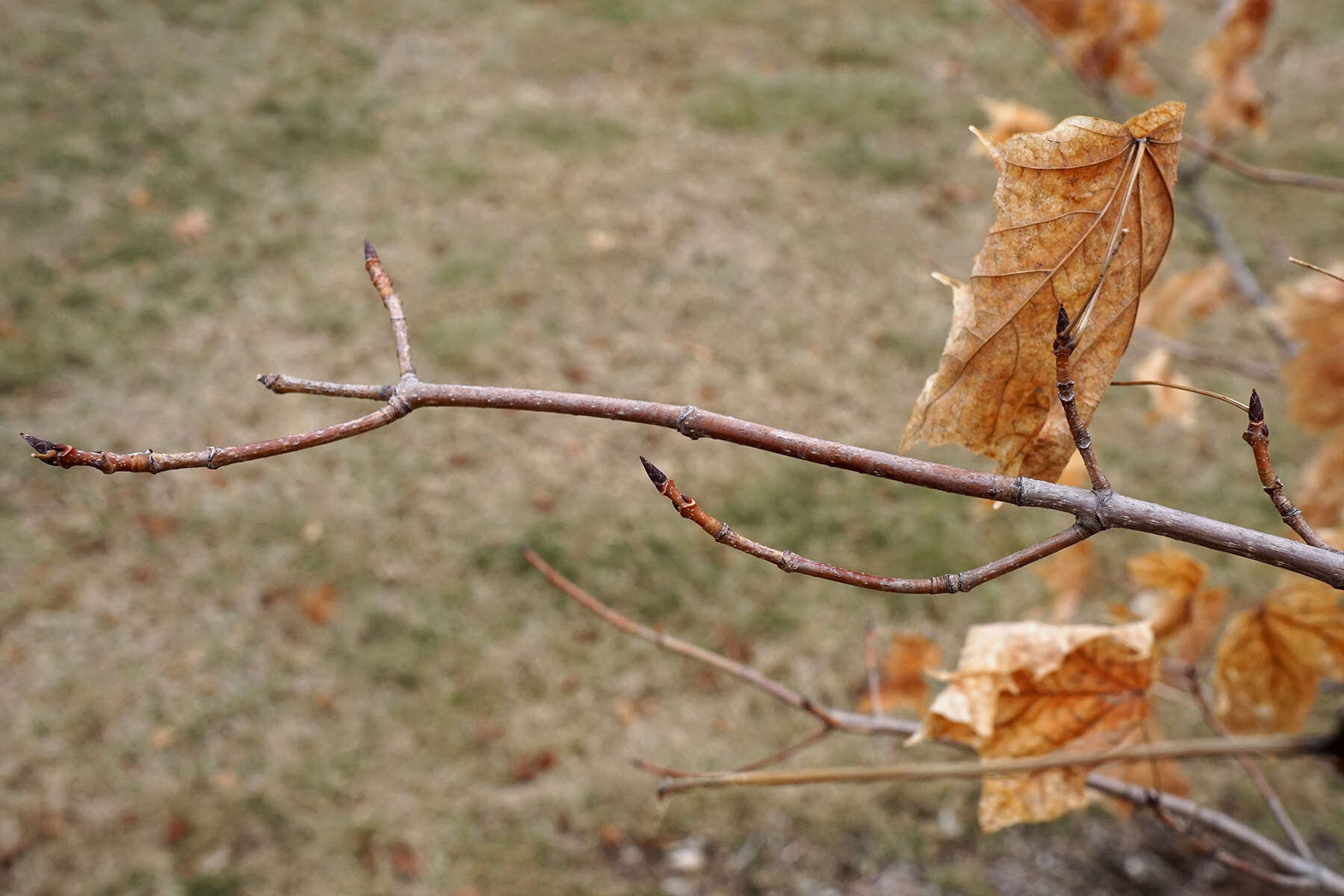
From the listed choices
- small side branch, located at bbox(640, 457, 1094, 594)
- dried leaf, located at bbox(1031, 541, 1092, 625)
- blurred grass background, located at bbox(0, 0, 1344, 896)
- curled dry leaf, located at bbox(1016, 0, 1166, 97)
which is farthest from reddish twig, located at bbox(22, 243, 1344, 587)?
blurred grass background, located at bbox(0, 0, 1344, 896)

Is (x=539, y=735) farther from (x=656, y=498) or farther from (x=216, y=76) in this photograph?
(x=216, y=76)

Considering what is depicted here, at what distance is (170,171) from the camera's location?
4891 millimetres

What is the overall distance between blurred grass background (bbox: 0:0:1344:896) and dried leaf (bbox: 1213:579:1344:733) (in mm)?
1579

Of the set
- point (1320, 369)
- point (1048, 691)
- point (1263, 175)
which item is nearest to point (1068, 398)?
point (1048, 691)

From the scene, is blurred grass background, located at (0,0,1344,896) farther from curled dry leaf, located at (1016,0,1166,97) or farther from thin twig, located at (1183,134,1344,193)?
thin twig, located at (1183,134,1344,193)

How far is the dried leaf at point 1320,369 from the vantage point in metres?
1.57

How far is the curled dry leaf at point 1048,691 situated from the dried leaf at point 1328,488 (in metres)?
0.81

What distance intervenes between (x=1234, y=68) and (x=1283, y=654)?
1.61m

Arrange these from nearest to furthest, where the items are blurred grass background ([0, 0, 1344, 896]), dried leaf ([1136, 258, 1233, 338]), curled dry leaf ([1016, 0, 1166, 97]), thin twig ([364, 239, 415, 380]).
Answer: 1. thin twig ([364, 239, 415, 380])
2. curled dry leaf ([1016, 0, 1166, 97])
3. dried leaf ([1136, 258, 1233, 338])
4. blurred grass background ([0, 0, 1344, 896])

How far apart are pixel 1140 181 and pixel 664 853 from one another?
2.42 metres

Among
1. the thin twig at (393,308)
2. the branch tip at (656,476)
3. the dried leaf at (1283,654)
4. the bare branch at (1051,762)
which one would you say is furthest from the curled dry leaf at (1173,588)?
the thin twig at (393,308)

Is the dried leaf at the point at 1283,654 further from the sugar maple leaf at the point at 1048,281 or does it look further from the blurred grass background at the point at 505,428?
the blurred grass background at the point at 505,428

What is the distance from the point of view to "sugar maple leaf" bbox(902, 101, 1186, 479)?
0.75 m

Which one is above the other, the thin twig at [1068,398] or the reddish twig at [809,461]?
the thin twig at [1068,398]
